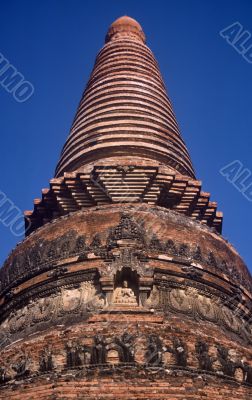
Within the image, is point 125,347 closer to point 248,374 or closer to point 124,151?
point 248,374

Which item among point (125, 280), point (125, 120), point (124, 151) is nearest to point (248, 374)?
point (125, 280)

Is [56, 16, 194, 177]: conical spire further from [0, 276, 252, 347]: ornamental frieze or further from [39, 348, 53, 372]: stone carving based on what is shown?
[39, 348, 53, 372]: stone carving

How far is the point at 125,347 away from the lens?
1094 centimetres

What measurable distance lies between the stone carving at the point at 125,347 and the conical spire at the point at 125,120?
23.2 feet

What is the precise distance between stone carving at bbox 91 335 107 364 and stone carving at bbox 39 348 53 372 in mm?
729

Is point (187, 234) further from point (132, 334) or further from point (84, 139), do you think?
point (84, 139)

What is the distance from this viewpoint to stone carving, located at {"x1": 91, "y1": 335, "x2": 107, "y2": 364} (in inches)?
427

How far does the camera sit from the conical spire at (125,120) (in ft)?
58.1

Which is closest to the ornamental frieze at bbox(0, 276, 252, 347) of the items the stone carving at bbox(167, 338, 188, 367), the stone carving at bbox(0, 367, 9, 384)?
the stone carving at bbox(167, 338, 188, 367)

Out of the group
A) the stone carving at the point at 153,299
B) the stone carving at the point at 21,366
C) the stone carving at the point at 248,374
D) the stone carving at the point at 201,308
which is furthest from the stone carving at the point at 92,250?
the stone carving at the point at 248,374

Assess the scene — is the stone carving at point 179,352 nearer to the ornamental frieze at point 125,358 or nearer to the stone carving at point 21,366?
the ornamental frieze at point 125,358

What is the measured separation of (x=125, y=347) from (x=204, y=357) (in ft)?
4.43

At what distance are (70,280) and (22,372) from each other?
8.63 feet

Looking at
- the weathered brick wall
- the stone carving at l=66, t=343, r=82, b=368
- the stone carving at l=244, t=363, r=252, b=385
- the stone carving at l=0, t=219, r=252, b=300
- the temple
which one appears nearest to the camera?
the weathered brick wall
